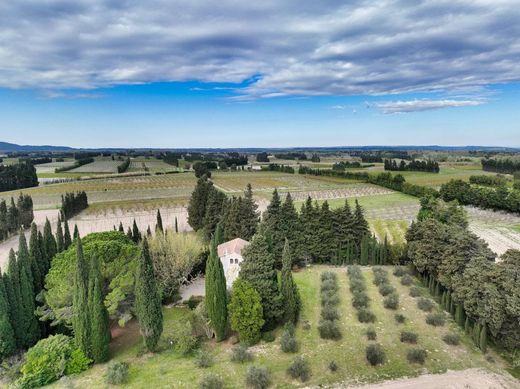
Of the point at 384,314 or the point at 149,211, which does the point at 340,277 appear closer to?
the point at 384,314

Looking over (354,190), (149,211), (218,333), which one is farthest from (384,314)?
(354,190)

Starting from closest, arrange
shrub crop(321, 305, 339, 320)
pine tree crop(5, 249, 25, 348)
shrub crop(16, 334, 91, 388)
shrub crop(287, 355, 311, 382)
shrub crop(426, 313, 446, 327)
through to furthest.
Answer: shrub crop(287, 355, 311, 382)
shrub crop(16, 334, 91, 388)
pine tree crop(5, 249, 25, 348)
shrub crop(426, 313, 446, 327)
shrub crop(321, 305, 339, 320)

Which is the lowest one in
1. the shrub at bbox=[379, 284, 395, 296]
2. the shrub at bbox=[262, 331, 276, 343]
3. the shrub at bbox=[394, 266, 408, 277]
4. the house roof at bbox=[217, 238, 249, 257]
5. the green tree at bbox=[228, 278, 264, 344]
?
the shrub at bbox=[262, 331, 276, 343]

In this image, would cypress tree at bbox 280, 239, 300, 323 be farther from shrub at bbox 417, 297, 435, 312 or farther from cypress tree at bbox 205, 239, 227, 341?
shrub at bbox 417, 297, 435, 312

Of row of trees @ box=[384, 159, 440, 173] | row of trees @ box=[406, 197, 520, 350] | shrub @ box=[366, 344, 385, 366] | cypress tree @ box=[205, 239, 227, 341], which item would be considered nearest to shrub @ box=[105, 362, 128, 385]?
cypress tree @ box=[205, 239, 227, 341]

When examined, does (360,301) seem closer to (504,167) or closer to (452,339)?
(452,339)

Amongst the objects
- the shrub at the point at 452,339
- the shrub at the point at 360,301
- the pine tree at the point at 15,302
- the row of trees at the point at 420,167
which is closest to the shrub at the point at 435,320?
the shrub at the point at 452,339
